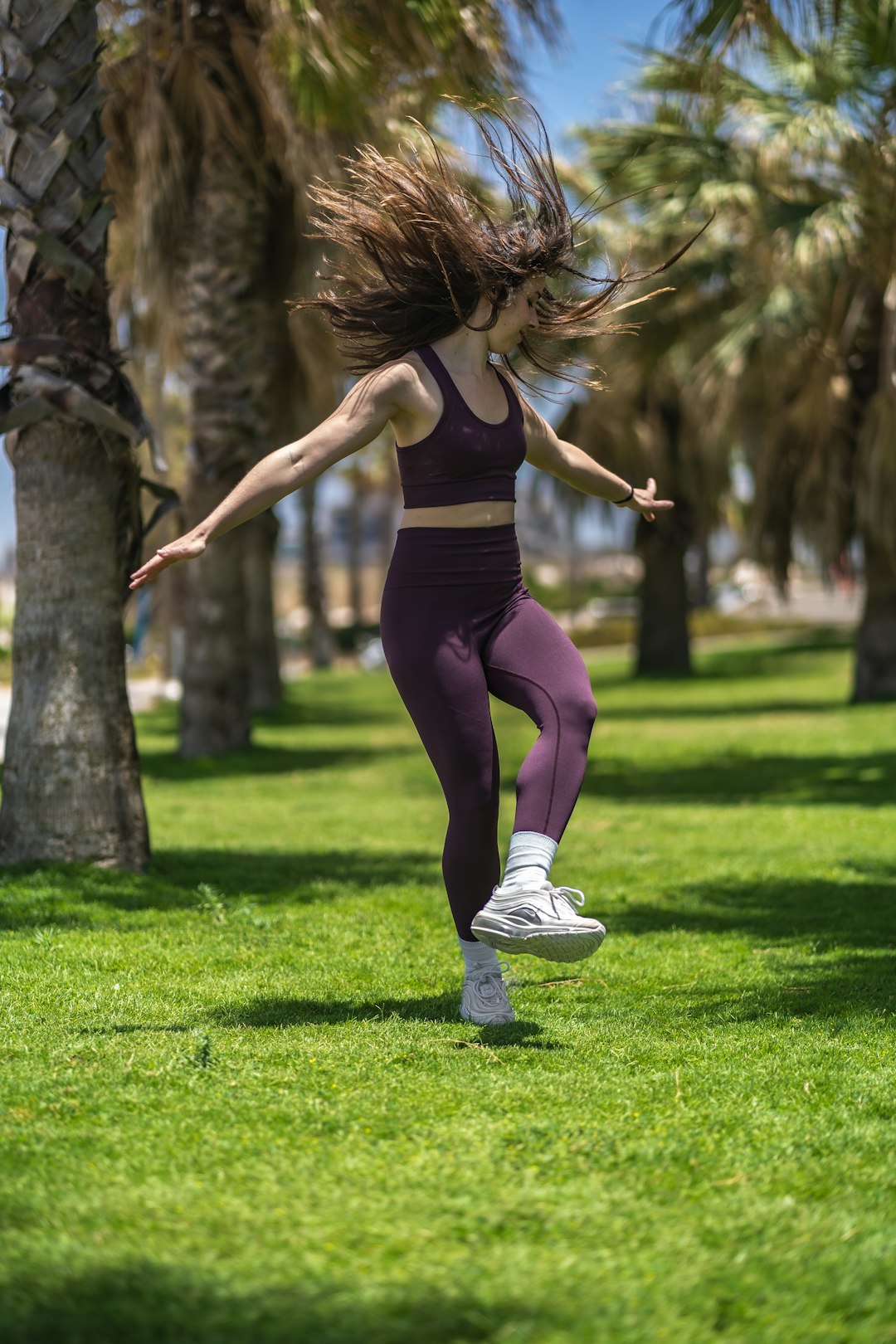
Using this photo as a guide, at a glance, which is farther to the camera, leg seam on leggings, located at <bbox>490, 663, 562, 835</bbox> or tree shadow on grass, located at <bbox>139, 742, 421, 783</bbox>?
tree shadow on grass, located at <bbox>139, 742, 421, 783</bbox>

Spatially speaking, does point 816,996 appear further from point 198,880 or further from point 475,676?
point 198,880

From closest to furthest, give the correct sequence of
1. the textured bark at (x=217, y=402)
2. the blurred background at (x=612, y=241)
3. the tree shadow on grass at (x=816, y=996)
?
the tree shadow on grass at (x=816, y=996) → the blurred background at (x=612, y=241) → the textured bark at (x=217, y=402)

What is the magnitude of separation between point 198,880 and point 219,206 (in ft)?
27.4

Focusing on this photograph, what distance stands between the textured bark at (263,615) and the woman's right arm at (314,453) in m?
14.8

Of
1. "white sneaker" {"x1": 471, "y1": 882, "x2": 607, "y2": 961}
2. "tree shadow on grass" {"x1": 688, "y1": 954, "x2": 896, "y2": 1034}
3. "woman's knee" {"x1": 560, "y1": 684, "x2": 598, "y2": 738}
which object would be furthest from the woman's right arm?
"tree shadow on grass" {"x1": 688, "y1": 954, "x2": 896, "y2": 1034}

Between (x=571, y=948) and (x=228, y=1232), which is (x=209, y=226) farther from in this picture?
(x=228, y=1232)

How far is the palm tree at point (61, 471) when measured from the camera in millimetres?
6922

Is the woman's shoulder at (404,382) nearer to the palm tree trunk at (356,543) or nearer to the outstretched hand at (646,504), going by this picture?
the outstretched hand at (646,504)

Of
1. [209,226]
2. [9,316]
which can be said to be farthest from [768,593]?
[9,316]

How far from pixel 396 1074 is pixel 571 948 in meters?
0.52

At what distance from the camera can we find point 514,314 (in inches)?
176

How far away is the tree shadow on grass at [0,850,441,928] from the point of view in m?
6.23

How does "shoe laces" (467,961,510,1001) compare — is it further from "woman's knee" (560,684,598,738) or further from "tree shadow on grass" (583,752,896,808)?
"tree shadow on grass" (583,752,896,808)

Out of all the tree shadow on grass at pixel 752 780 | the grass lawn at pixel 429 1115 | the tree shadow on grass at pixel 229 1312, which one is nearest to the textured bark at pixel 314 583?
the tree shadow on grass at pixel 752 780
